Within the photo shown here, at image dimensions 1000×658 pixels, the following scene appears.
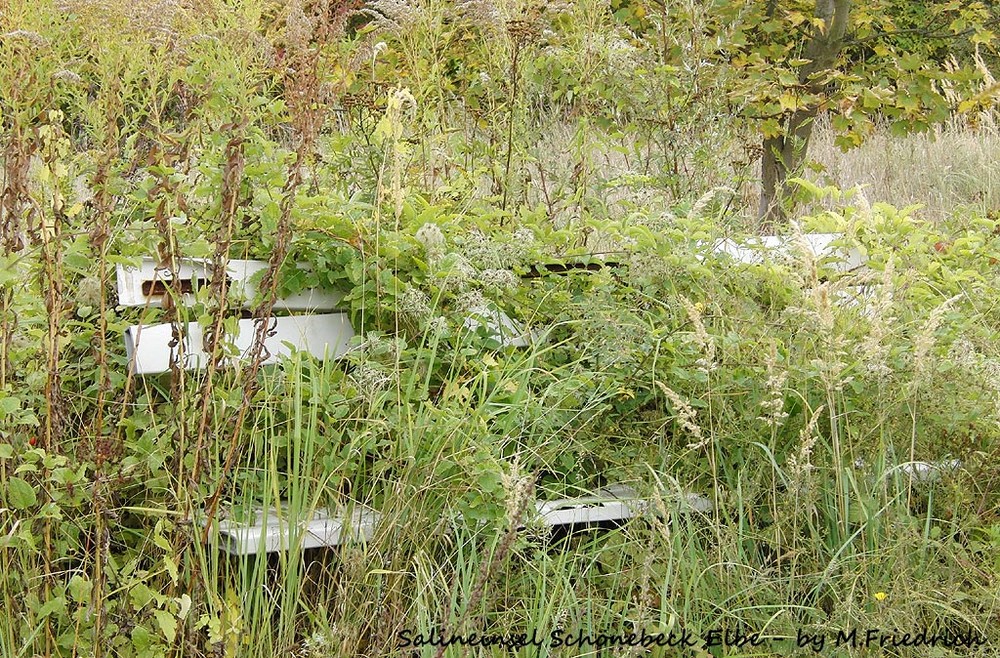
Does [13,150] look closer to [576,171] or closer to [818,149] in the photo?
[576,171]

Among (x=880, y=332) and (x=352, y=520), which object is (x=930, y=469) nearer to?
(x=880, y=332)

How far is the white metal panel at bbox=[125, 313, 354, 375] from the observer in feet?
9.32

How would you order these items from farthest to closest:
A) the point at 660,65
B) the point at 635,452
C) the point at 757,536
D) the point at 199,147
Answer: the point at 660,65 → the point at 199,147 → the point at 635,452 → the point at 757,536

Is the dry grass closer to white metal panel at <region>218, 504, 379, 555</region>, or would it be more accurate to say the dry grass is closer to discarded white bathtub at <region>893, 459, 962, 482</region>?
discarded white bathtub at <region>893, 459, 962, 482</region>

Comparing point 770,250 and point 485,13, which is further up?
point 485,13

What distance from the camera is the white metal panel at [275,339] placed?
284 cm

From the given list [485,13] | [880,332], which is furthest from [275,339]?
[880,332]

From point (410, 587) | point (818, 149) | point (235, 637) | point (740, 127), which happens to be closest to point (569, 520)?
point (410, 587)

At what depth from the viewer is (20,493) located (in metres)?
2.14

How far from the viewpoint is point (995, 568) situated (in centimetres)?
265

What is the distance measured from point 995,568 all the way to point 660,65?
282 centimetres

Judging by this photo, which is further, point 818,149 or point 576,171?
point 818,149

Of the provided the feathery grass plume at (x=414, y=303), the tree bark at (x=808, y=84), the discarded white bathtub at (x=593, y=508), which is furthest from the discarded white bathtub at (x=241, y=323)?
the tree bark at (x=808, y=84)

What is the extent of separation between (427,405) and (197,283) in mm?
694
